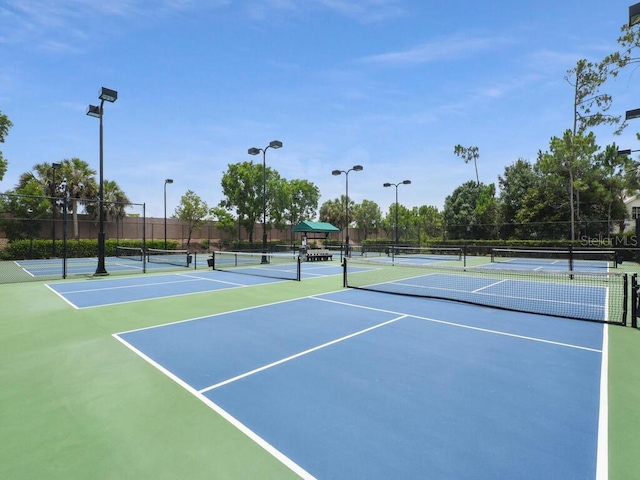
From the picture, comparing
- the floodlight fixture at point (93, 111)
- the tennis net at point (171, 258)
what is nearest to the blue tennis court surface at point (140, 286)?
the tennis net at point (171, 258)

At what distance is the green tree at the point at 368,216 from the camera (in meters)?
62.4

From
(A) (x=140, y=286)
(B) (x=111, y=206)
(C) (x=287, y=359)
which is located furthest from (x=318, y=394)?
(B) (x=111, y=206)

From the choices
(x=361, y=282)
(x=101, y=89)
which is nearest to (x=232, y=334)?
(x=361, y=282)

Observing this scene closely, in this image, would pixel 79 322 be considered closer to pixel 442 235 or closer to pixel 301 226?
pixel 301 226

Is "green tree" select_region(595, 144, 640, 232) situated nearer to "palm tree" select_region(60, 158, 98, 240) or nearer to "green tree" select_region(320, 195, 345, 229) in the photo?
"green tree" select_region(320, 195, 345, 229)

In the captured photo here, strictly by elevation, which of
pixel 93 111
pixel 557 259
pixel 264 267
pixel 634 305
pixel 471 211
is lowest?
pixel 557 259

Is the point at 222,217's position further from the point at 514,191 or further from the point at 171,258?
the point at 514,191

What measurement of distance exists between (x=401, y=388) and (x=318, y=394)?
1086 mm

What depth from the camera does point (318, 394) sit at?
422cm

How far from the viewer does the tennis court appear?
Answer: 2990mm

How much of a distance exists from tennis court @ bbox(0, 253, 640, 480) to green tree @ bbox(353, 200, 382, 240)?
2128 inches

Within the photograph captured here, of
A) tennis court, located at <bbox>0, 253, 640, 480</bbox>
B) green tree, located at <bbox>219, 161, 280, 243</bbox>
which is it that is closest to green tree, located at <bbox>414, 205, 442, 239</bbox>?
green tree, located at <bbox>219, 161, 280, 243</bbox>

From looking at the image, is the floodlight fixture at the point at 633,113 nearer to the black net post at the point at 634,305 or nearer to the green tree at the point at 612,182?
the black net post at the point at 634,305

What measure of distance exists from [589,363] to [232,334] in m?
6.14
